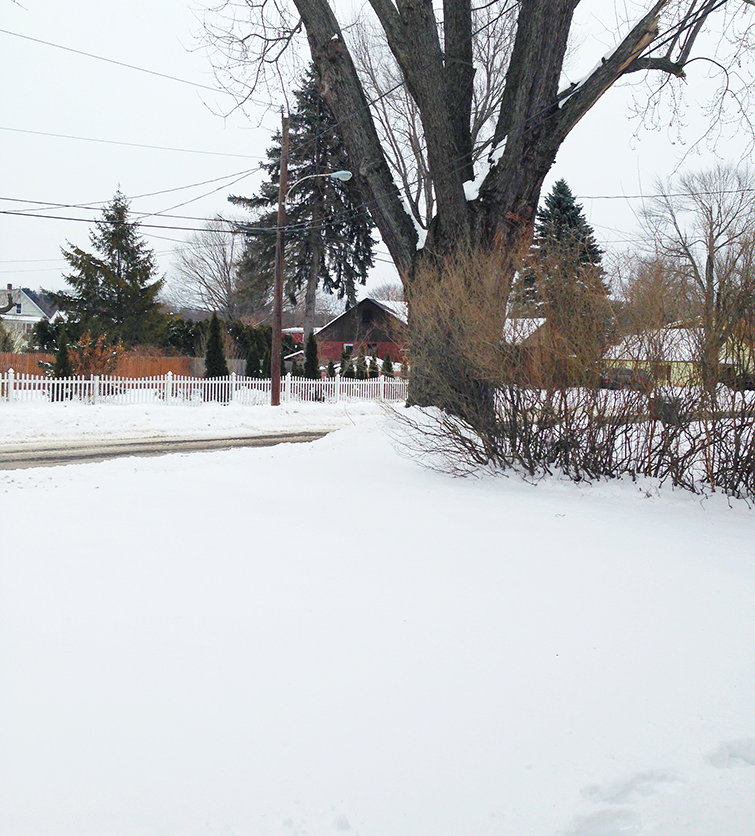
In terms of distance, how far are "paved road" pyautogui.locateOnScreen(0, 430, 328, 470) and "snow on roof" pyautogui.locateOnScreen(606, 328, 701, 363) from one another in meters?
7.76

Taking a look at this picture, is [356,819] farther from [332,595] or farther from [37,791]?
[332,595]

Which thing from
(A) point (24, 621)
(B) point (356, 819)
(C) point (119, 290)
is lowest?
(B) point (356, 819)

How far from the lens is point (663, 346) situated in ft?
20.8

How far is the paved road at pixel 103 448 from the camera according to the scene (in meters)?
10.5

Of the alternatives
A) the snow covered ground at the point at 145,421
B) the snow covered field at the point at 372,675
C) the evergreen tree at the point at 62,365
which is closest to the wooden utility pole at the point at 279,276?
the snow covered ground at the point at 145,421

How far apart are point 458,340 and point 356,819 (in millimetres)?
5441

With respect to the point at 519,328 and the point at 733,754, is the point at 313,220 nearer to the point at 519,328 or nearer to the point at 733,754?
the point at 519,328

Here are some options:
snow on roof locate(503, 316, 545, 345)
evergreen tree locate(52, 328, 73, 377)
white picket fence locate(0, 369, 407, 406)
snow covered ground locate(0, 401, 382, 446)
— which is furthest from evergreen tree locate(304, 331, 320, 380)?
snow on roof locate(503, 316, 545, 345)

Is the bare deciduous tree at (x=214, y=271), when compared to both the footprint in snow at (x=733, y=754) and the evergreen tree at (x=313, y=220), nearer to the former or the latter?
the evergreen tree at (x=313, y=220)

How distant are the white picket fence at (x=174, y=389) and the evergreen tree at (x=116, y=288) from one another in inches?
383

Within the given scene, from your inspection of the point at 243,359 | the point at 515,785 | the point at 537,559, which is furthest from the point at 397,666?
the point at 243,359

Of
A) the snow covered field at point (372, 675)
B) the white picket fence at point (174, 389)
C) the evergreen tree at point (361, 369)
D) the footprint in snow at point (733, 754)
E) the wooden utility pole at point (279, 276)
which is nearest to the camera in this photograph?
the snow covered field at point (372, 675)

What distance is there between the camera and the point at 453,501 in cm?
623

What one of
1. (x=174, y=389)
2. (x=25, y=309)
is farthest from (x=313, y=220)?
(x=25, y=309)
